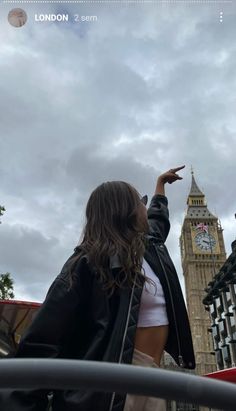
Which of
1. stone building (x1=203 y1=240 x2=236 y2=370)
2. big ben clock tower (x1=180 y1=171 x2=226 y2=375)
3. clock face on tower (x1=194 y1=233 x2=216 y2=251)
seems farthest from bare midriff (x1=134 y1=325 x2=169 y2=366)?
clock face on tower (x1=194 y1=233 x2=216 y2=251)

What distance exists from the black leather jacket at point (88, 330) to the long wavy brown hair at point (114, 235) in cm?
4

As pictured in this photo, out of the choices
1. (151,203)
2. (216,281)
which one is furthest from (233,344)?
(151,203)

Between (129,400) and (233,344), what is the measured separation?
128ft

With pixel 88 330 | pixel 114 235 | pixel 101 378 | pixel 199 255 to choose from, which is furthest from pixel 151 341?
pixel 199 255

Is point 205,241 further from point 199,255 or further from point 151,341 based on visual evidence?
point 151,341

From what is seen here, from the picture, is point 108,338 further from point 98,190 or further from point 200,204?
point 200,204

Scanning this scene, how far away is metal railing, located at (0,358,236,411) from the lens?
670mm

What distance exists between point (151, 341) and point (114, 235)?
42cm

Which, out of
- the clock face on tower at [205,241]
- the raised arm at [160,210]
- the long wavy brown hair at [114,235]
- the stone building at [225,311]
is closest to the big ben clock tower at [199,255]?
the clock face on tower at [205,241]

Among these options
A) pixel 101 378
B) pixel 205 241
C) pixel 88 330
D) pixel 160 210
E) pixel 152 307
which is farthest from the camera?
pixel 205 241

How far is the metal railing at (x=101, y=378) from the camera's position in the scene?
26.4 inches

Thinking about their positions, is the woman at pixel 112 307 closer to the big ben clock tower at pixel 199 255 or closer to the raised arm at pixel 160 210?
the raised arm at pixel 160 210

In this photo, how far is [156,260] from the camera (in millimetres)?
1777

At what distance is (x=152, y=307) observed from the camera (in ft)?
5.24
